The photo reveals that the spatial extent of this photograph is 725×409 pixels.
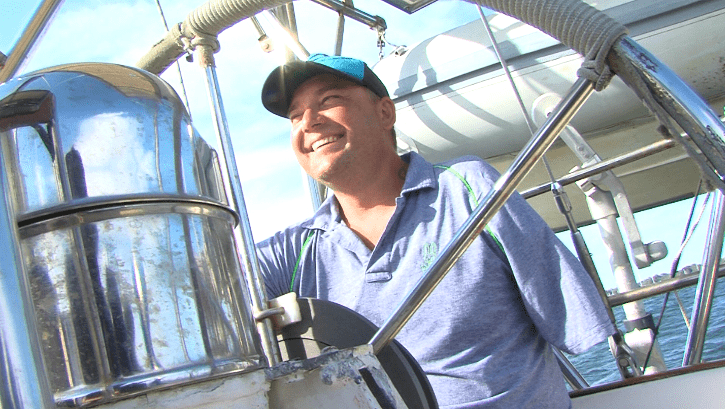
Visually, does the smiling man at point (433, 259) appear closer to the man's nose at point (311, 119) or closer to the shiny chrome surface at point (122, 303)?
the man's nose at point (311, 119)

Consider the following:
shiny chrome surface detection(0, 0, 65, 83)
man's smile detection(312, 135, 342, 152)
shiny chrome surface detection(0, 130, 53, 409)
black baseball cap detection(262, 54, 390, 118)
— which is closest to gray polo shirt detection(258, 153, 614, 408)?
man's smile detection(312, 135, 342, 152)

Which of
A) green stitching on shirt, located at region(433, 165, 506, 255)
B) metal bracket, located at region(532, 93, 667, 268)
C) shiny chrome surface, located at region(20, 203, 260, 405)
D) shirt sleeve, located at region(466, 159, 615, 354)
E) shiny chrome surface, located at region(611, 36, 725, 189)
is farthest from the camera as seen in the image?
metal bracket, located at region(532, 93, 667, 268)

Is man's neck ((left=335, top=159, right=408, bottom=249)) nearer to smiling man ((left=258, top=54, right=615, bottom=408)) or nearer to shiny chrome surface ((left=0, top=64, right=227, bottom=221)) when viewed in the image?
smiling man ((left=258, top=54, right=615, bottom=408))

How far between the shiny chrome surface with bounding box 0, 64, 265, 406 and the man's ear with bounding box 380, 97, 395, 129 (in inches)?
44.8

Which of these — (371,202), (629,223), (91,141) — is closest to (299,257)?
(371,202)

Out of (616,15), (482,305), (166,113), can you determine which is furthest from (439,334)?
(616,15)

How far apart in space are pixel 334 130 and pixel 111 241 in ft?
3.45

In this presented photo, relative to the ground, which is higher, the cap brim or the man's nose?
the cap brim

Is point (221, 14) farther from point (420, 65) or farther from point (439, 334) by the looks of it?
point (420, 65)

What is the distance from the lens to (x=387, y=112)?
61.8 inches

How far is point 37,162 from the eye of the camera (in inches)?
15.4

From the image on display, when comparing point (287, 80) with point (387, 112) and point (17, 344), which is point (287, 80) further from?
point (17, 344)

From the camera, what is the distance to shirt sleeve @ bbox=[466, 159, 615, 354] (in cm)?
104

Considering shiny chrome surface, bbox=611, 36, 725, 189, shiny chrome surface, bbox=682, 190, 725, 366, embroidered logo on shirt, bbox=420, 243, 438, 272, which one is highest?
shiny chrome surface, bbox=611, 36, 725, 189
